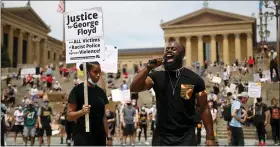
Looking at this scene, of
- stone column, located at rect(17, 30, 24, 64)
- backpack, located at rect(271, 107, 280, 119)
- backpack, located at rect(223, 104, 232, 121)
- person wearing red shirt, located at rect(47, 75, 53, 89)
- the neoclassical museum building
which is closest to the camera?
backpack, located at rect(223, 104, 232, 121)

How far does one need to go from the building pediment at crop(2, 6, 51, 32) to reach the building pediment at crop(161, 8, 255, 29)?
25.1 m

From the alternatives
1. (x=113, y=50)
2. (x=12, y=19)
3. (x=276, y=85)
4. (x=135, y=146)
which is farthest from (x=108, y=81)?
(x=12, y=19)

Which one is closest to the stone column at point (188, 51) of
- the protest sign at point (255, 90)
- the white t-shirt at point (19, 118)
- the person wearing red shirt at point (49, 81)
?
the person wearing red shirt at point (49, 81)

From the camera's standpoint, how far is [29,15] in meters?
80.9

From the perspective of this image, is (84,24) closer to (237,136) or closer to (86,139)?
(86,139)

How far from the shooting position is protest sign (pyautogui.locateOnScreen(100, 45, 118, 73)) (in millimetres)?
9758

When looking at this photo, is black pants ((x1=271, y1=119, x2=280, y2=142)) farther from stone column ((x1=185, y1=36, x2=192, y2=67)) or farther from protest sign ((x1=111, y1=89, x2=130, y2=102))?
stone column ((x1=185, y1=36, x2=192, y2=67))

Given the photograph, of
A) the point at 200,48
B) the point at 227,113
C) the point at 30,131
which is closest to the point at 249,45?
the point at 200,48

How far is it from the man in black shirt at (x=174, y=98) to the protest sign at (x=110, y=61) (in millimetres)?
5168

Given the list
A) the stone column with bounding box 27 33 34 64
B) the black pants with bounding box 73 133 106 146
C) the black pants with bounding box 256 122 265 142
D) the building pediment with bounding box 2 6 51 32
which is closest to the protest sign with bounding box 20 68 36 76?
the black pants with bounding box 256 122 265 142

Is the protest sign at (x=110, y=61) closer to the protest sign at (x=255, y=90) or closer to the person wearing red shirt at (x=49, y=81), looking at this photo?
the protest sign at (x=255, y=90)

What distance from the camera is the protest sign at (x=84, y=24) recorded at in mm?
5941

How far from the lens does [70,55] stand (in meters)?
6.11

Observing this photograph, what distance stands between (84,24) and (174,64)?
1981 millimetres
